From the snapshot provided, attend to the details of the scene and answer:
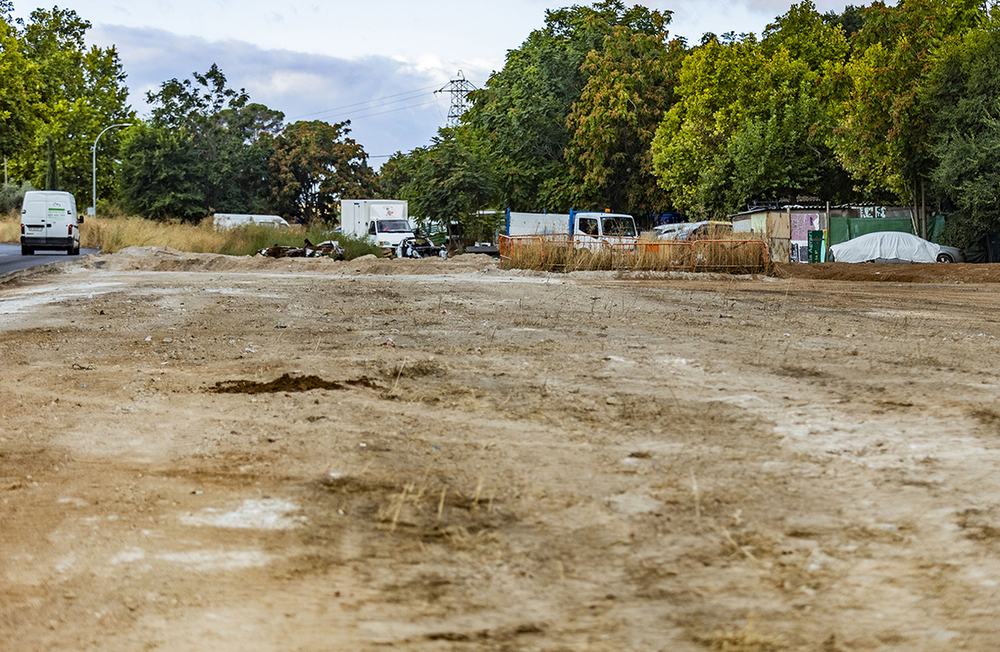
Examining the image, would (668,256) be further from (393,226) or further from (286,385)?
(286,385)

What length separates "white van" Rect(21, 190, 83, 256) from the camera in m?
31.6

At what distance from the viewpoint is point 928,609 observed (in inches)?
123

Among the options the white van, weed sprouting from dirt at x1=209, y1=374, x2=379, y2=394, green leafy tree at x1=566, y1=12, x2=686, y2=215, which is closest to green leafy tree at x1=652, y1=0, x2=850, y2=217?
green leafy tree at x1=566, y1=12, x2=686, y2=215

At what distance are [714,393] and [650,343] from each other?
263 cm

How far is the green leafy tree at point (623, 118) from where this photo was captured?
155 feet

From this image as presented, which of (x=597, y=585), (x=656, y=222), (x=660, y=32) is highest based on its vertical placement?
(x=660, y=32)

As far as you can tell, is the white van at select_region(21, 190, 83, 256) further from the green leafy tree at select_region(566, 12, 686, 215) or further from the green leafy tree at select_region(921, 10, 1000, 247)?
the green leafy tree at select_region(921, 10, 1000, 247)

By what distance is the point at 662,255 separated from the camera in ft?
80.0

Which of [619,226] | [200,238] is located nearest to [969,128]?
[619,226]

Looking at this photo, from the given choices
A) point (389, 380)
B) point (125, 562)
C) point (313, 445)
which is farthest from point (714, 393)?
point (125, 562)

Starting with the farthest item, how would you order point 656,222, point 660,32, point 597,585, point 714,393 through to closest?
point 656,222 → point 660,32 → point 714,393 → point 597,585

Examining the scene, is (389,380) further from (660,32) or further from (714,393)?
(660,32)

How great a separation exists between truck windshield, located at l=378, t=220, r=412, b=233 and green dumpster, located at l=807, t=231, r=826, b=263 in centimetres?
1648

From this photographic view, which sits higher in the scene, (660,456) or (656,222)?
(656,222)
